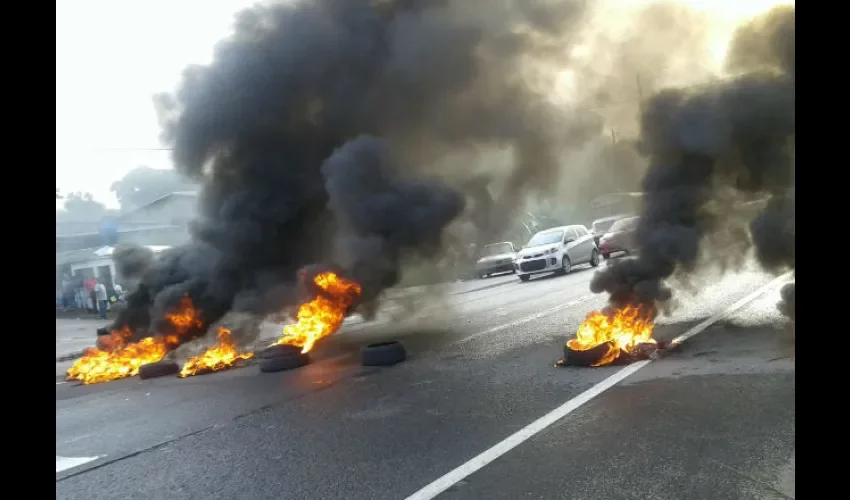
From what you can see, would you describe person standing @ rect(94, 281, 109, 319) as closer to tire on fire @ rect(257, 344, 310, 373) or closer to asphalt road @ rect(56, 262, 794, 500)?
asphalt road @ rect(56, 262, 794, 500)

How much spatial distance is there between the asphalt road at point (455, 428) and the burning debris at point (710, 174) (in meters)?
0.94

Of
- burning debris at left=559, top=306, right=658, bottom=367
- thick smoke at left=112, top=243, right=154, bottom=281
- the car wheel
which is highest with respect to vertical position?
thick smoke at left=112, top=243, right=154, bottom=281

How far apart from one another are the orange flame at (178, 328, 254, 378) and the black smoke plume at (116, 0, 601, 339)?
0.82 m

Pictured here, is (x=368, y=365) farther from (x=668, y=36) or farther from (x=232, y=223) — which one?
(x=668, y=36)

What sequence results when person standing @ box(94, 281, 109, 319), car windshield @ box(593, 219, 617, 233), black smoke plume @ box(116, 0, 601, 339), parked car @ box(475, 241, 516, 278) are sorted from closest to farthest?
black smoke plume @ box(116, 0, 601, 339) < person standing @ box(94, 281, 109, 319) < car windshield @ box(593, 219, 617, 233) < parked car @ box(475, 241, 516, 278)

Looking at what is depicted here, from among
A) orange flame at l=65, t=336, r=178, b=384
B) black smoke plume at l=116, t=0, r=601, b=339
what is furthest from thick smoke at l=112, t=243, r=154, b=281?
orange flame at l=65, t=336, r=178, b=384

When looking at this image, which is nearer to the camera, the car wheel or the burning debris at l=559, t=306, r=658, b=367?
the burning debris at l=559, t=306, r=658, b=367

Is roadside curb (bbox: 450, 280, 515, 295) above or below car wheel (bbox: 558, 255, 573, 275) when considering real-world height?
below

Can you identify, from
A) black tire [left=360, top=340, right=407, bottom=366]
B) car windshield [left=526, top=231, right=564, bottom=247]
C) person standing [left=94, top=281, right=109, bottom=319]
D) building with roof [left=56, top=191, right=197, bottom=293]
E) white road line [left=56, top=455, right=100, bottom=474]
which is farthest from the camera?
car windshield [left=526, top=231, right=564, bottom=247]

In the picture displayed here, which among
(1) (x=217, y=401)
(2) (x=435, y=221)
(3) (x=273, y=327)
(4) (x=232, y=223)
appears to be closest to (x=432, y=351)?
(2) (x=435, y=221)

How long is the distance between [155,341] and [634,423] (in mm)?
8428

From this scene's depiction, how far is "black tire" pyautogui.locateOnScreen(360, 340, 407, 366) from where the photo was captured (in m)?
8.62

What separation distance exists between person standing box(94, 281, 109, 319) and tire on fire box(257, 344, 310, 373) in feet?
24.4

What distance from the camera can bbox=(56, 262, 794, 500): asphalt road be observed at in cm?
413
